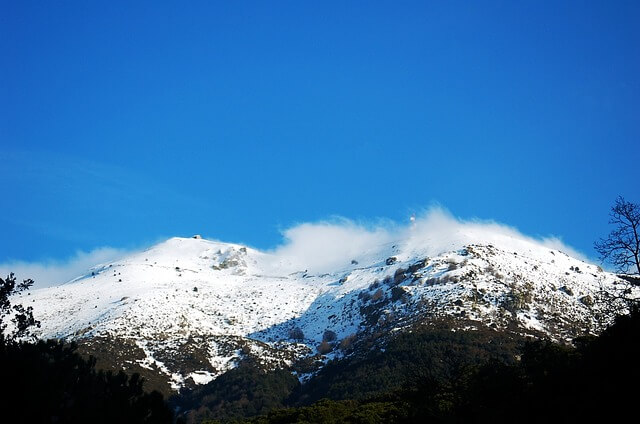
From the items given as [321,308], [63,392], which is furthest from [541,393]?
[321,308]

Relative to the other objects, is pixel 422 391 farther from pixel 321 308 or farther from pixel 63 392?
pixel 321 308

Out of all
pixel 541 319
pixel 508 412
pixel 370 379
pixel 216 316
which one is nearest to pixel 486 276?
pixel 541 319

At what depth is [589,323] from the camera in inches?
5182

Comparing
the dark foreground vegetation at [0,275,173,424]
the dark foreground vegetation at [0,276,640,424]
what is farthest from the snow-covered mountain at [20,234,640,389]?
the dark foreground vegetation at [0,275,173,424]

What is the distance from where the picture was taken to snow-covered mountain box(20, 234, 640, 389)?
439ft

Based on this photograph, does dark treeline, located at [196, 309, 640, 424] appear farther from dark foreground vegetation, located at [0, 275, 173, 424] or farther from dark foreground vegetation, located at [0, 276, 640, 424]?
dark foreground vegetation, located at [0, 275, 173, 424]

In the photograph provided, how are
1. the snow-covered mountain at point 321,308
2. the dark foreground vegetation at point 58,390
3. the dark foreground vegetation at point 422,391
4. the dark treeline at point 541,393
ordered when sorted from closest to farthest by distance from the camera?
the dark foreground vegetation at point 58,390
the dark foreground vegetation at point 422,391
the dark treeline at point 541,393
the snow-covered mountain at point 321,308

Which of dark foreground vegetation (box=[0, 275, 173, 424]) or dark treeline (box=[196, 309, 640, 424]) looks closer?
dark foreground vegetation (box=[0, 275, 173, 424])

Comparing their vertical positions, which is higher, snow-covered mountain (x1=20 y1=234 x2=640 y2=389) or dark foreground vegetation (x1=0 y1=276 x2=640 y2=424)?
snow-covered mountain (x1=20 y1=234 x2=640 y2=389)

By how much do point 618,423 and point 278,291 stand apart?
177 meters

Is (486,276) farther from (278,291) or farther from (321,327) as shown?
(278,291)

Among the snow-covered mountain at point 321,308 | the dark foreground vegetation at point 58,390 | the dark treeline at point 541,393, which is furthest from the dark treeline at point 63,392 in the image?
the snow-covered mountain at point 321,308

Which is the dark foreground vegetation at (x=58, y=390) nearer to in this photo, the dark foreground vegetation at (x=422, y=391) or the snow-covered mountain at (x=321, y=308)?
the dark foreground vegetation at (x=422, y=391)

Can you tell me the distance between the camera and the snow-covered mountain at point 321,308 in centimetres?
13375
